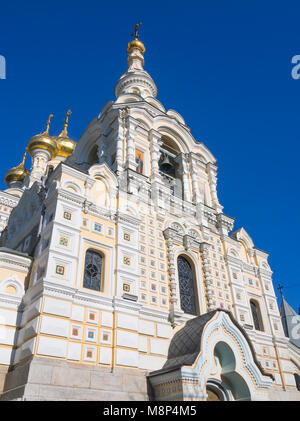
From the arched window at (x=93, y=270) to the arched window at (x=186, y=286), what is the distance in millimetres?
3355

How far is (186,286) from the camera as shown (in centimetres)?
1359

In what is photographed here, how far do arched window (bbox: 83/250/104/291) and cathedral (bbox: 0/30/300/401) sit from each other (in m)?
0.04

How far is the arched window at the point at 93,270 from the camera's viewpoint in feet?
35.8

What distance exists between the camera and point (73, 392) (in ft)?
28.1

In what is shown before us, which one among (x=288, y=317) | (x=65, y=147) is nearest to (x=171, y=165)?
(x=65, y=147)

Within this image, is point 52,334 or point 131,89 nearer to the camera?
point 52,334

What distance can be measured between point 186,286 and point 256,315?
162 inches

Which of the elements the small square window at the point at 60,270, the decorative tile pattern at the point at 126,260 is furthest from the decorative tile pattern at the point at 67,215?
the decorative tile pattern at the point at 126,260

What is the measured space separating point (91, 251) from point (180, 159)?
810 cm

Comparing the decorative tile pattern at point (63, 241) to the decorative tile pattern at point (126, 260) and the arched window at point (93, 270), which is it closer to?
the arched window at point (93, 270)

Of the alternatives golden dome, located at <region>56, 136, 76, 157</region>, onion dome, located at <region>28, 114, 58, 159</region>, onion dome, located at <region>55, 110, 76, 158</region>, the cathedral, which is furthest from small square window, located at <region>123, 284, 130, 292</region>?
golden dome, located at <region>56, 136, 76, 157</region>

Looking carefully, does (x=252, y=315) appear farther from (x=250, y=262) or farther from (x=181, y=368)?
(x=181, y=368)
